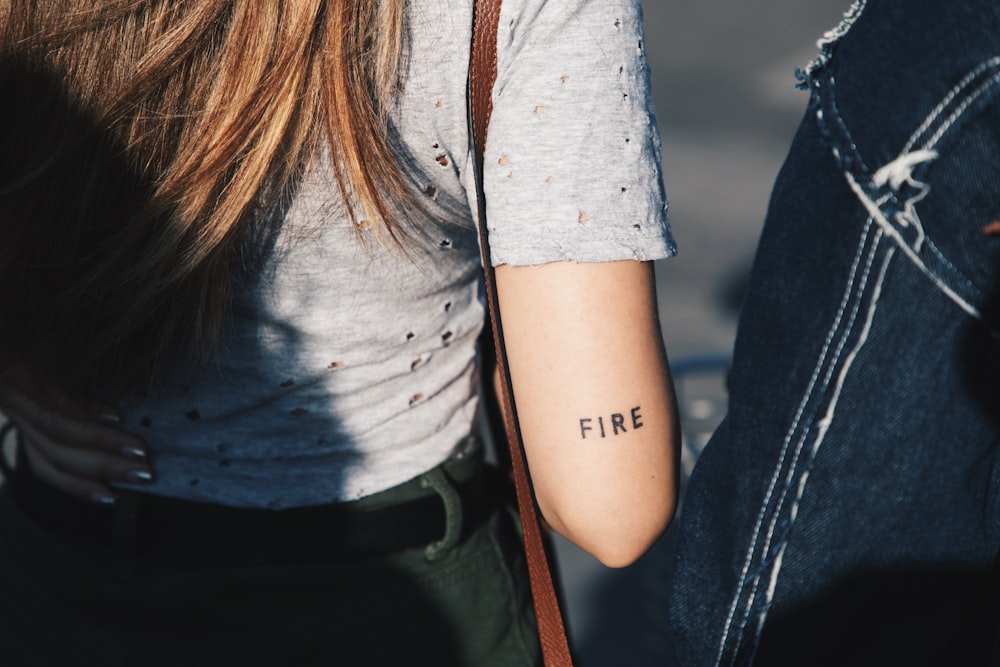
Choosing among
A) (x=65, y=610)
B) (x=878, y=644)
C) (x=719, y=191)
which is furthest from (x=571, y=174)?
(x=719, y=191)

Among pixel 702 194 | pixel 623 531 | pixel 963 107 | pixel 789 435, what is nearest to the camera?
pixel 963 107

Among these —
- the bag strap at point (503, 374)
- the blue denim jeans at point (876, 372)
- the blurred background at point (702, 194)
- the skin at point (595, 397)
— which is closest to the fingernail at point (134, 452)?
the skin at point (595, 397)

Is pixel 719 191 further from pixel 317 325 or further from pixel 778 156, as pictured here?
pixel 317 325

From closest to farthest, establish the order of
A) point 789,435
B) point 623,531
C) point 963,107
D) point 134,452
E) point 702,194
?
point 963,107 < point 789,435 < point 623,531 < point 134,452 < point 702,194

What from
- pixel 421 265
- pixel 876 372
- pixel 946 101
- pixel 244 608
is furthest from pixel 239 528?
pixel 946 101

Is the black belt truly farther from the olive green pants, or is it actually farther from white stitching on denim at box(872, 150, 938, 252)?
white stitching on denim at box(872, 150, 938, 252)

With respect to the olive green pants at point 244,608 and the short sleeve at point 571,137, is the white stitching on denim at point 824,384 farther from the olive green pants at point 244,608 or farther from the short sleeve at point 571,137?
the olive green pants at point 244,608

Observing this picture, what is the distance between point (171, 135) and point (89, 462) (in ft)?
1.55

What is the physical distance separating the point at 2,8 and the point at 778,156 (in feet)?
16.7

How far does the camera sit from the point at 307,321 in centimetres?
107

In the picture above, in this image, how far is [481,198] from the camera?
0.96 m

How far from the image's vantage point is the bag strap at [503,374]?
2.94 feet

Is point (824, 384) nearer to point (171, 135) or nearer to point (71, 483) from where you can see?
point (171, 135)

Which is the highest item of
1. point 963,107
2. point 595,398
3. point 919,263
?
point 963,107
